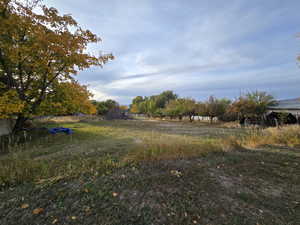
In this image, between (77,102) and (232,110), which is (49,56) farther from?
(232,110)

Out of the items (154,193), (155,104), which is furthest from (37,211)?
(155,104)

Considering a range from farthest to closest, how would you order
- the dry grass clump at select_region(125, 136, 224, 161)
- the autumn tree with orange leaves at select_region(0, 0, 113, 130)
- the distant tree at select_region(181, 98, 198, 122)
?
the distant tree at select_region(181, 98, 198, 122) → the autumn tree with orange leaves at select_region(0, 0, 113, 130) → the dry grass clump at select_region(125, 136, 224, 161)

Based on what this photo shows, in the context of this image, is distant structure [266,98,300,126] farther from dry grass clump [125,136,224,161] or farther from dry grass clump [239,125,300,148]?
dry grass clump [125,136,224,161]

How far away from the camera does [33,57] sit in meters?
5.55

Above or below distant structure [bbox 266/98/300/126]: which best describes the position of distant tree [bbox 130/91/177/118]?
above

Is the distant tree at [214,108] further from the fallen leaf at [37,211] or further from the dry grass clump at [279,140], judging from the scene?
the fallen leaf at [37,211]

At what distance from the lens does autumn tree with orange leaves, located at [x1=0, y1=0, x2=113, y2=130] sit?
503 centimetres

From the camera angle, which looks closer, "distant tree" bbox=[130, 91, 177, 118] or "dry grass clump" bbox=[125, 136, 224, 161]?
"dry grass clump" bbox=[125, 136, 224, 161]

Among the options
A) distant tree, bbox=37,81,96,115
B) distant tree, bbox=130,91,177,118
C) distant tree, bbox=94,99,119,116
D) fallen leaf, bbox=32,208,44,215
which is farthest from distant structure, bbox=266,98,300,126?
distant tree, bbox=94,99,119,116

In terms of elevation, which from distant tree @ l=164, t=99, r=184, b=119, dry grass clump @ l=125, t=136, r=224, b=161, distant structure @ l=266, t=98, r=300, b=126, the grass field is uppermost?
distant tree @ l=164, t=99, r=184, b=119

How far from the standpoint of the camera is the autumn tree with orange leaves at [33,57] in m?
5.03

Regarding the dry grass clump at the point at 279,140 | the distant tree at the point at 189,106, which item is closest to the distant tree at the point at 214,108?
the distant tree at the point at 189,106

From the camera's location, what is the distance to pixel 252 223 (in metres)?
1.52

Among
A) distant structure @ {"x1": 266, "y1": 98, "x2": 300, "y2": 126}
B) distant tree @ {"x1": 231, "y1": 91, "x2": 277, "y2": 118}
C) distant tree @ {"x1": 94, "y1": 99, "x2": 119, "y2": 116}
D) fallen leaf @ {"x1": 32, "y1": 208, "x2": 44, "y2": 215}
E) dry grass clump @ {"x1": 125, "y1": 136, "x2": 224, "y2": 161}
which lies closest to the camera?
fallen leaf @ {"x1": 32, "y1": 208, "x2": 44, "y2": 215}
